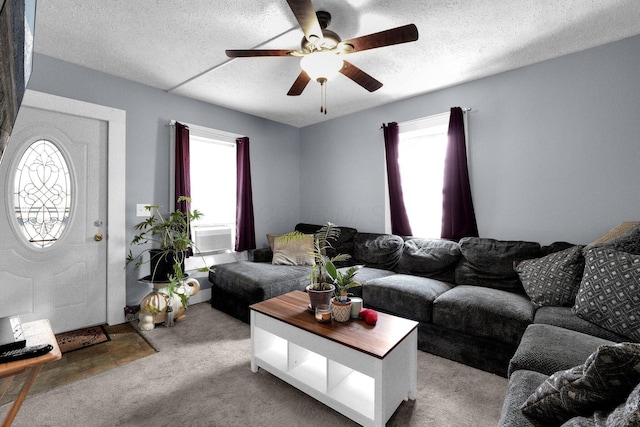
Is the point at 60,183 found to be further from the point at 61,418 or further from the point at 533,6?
the point at 533,6

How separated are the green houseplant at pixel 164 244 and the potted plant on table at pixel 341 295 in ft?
5.61

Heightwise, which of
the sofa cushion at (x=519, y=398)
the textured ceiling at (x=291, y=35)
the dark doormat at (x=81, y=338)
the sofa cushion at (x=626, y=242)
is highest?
the textured ceiling at (x=291, y=35)

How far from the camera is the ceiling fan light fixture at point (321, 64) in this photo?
1948 millimetres

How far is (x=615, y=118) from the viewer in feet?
7.78

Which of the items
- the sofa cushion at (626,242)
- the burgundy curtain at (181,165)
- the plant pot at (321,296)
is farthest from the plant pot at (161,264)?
the sofa cushion at (626,242)

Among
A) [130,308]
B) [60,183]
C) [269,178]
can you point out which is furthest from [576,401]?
[269,178]

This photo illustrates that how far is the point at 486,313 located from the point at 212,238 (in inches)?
121

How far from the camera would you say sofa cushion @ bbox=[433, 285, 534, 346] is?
1981 mm

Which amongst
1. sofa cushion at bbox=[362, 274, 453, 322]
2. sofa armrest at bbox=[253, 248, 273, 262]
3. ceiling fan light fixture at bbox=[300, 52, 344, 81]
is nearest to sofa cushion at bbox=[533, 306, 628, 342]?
sofa cushion at bbox=[362, 274, 453, 322]

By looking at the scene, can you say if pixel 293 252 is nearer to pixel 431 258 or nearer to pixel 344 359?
pixel 431 258

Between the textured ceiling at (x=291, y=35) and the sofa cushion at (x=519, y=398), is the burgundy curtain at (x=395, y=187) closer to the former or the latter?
the textured ceiling at (x=291, y=35)

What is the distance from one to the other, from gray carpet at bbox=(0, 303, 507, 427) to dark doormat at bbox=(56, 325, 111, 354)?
0.64 m

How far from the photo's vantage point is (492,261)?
262cm

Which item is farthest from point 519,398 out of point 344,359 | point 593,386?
point 344,359
